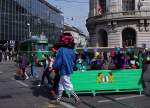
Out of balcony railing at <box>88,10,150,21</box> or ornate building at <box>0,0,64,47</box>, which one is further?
ornate building at <box>0,0,64,47</box>

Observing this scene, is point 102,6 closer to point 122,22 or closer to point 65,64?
point 122,22

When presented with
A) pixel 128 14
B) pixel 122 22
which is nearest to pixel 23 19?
pixel 122 22

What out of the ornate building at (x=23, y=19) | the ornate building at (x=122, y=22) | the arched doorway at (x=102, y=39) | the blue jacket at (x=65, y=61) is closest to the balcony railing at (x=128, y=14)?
the ornate building at (x=122, y=22)

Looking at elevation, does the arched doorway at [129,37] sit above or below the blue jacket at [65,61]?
above

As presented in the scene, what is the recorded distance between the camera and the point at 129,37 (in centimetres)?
5350

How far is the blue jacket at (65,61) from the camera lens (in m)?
12.8

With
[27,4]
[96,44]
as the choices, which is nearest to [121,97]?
[96,44]

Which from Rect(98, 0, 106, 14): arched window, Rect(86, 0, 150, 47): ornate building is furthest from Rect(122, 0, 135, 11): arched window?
Rect(98, 0, 106, 14): arched window

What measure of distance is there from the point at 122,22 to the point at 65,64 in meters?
39.4

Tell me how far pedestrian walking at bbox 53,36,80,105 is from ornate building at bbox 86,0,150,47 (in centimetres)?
3771

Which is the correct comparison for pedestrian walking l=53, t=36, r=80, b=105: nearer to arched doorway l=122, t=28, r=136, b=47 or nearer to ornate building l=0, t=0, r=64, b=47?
arched doorway l=122, t=28, r=136, b=47

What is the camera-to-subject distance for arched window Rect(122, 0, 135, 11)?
52.2m

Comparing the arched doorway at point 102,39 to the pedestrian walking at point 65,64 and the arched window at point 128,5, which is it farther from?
the pedestrian walking at point 65,64

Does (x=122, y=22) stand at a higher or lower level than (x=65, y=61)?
higher
